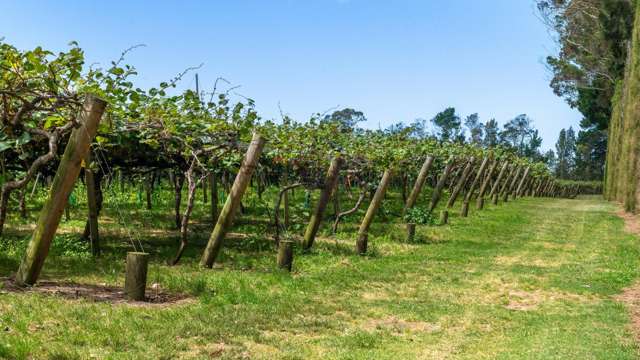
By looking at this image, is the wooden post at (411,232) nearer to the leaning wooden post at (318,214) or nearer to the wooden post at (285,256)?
the leaning wooden post at (318,214)

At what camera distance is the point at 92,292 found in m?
7.13

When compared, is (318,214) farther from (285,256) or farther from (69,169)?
(69,169)

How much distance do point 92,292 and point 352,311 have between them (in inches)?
112

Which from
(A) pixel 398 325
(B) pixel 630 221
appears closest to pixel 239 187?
(A) pixel 398 325

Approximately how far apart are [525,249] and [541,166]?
30.8 m

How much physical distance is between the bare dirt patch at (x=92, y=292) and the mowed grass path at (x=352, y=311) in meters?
0.24

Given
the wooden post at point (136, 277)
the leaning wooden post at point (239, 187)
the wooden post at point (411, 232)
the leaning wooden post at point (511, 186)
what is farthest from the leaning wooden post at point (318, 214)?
the leaning wooden post at point (511, 186)

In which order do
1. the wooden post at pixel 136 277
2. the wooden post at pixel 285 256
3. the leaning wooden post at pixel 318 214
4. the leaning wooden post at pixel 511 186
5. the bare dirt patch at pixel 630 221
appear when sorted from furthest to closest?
the leaning wooden post at pixel 511 186 → the bare dirt patch at pixel 630 221 → the leaning wooden post at pixel 318 214 → the wooden post at pixel 285 256 → the wooden post at pixel 136 277

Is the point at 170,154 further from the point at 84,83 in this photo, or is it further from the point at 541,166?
the point at 541,166

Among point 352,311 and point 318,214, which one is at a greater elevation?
point 318,214

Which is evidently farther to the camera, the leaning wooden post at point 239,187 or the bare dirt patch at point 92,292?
the leaning wooden post at point 239,187

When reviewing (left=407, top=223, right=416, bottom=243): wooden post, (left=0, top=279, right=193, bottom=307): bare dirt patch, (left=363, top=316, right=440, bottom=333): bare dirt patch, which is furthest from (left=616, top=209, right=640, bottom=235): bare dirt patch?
(left=0, top=279, right=193, bottom=307): bare dirt patch

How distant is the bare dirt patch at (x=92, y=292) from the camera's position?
667 cm

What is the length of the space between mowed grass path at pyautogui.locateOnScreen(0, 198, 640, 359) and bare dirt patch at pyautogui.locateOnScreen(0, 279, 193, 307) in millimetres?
242
